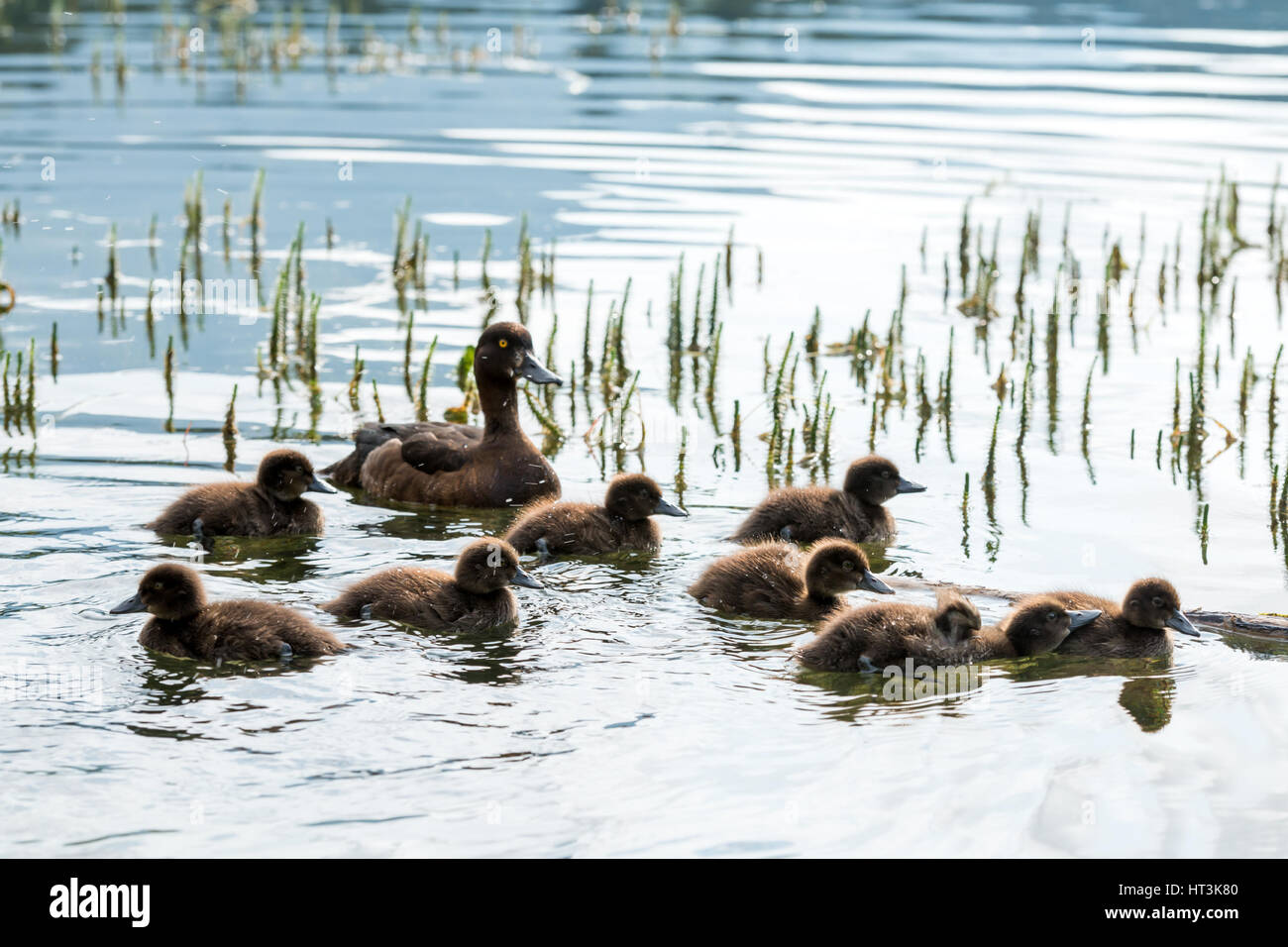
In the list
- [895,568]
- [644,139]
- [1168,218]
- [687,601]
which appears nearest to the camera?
[687,601]

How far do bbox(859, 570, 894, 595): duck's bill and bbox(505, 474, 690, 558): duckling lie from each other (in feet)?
4.38

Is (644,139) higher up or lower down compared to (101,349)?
higher up

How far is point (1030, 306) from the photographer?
14344 mm

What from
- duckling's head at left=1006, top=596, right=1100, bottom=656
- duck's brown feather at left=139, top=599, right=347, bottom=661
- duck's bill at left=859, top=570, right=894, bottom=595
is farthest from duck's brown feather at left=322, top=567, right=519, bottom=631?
duckling's head at left=1006, top=596, right=1100, bottom=656

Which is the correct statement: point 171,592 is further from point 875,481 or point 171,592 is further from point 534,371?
point 875,481

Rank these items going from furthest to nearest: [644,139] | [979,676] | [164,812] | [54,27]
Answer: [54,27], [644,139], [979,676], [164,812]

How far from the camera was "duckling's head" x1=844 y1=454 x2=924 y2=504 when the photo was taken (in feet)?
29.7

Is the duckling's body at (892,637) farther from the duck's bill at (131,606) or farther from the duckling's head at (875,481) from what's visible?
the duck's bill at (131,606)

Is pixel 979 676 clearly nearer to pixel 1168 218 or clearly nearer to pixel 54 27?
pixel 1168 218

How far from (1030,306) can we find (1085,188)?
6.26m

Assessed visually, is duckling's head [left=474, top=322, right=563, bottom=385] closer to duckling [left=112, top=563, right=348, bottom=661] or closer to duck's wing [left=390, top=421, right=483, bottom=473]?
duck's wing [left=390, top=421, right=483, bottom=473]

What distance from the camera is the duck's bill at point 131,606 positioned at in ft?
23.3

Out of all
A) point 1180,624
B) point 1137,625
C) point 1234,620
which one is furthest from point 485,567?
point 1234,620
